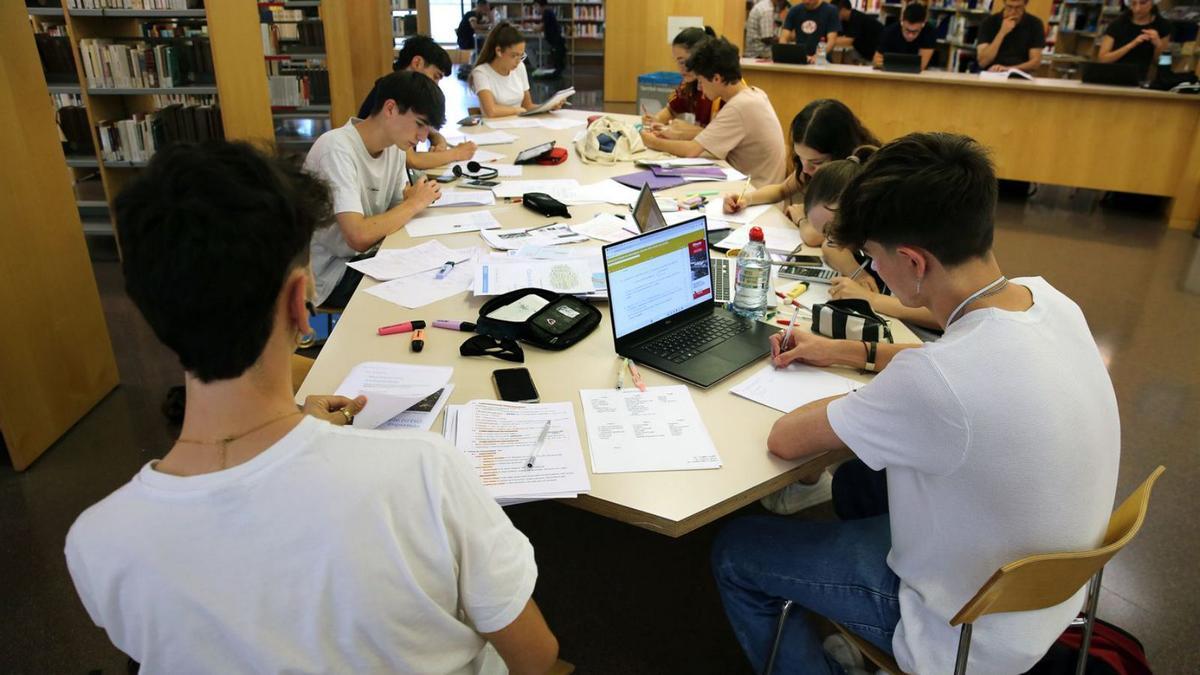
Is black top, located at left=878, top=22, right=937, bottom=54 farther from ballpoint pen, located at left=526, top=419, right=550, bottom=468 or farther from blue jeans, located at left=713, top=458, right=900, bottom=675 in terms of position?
ballpoint pen, located at left=526, top=419, right=550, bottom=468

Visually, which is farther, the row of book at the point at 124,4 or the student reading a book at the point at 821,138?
the row of book at the point at 124,4

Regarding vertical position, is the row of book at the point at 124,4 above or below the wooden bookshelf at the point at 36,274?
above

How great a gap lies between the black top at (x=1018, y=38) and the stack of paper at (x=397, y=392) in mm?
6690

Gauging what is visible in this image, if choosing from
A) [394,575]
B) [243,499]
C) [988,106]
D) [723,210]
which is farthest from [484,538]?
[988,106]

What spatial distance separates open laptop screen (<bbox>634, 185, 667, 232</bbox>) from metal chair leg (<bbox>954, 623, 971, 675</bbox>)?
173 centimetres

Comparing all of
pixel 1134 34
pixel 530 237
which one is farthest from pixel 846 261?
pixel 1134 34

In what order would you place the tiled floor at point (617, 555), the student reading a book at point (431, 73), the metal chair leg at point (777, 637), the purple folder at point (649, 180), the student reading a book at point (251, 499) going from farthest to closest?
the student reading a book at point (431, 73), the purple folder at point (649, 180), the tiled floor at point (617, 555), the metal chair leg at point (777, 637), the student reading a book at point (251, 499)

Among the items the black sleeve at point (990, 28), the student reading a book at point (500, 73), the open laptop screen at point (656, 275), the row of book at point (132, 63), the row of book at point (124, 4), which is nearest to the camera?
the open laptop screen at point (656, 275)

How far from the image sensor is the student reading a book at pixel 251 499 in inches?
30.9

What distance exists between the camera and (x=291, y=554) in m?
0.81

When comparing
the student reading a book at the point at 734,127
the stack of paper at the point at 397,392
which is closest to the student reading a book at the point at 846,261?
the stack of paper at the point at 397,392

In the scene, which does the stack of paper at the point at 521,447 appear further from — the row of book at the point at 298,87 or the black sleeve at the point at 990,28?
the black sleeve at the point at 990,28

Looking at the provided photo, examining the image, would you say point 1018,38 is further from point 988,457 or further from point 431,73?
Answer: point 988,457

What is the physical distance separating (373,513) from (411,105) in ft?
7.11
